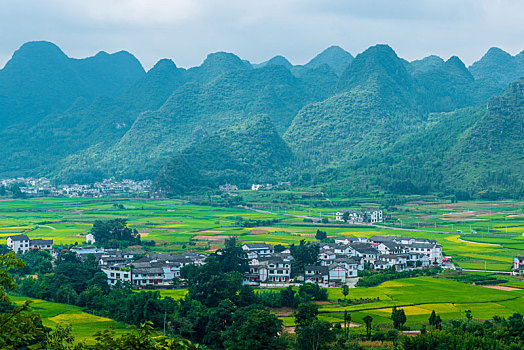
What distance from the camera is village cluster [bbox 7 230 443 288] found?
135ft

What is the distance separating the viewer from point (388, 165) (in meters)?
110

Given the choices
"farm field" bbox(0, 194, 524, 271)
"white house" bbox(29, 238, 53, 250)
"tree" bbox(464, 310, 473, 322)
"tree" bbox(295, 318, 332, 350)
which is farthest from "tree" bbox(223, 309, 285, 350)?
"white house" bbox(29, 238, 53, 250)

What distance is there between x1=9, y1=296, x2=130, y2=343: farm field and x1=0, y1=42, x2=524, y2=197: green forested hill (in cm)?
6858

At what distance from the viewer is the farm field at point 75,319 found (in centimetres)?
2777

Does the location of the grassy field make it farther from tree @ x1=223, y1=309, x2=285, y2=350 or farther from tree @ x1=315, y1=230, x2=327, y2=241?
tree @ x1=315, y1=230, x2=327, y2=241

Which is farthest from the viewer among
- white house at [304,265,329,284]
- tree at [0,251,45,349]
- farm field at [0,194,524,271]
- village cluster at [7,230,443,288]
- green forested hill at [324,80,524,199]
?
green forested hill at [324,80,524,199]

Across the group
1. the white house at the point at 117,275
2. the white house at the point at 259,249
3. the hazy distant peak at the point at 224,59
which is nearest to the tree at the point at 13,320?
the white house at the point at 117,275

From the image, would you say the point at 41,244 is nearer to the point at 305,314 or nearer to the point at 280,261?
the point at 280,261

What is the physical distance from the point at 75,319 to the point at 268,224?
41.9 meters

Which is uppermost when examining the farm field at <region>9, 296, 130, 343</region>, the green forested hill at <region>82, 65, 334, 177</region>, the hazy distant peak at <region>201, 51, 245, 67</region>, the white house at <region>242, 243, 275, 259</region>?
the hazy distant peak at <region>201, 51, 245, 67</region>

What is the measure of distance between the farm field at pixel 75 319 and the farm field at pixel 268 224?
19269 millimetres

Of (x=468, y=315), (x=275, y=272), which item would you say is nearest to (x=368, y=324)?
(x=468, y=315)

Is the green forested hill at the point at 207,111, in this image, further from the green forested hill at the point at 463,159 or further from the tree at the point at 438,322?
the tree at the point at 438,322

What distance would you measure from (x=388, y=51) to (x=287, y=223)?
354 ft
